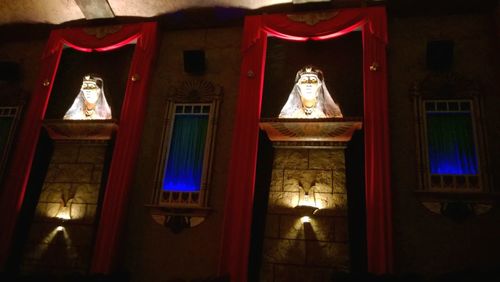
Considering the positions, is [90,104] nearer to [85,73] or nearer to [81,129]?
[81,129]

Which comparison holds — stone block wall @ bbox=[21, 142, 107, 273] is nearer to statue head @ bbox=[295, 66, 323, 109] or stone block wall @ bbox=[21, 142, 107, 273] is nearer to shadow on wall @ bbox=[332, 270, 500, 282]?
statue head @ bbox=[295, 66, 323, 109]

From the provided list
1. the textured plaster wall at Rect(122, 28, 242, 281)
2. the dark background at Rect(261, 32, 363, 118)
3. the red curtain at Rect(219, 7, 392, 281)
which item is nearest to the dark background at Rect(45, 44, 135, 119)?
the textured plaster wall at Rect(122, 28, 242, 281)

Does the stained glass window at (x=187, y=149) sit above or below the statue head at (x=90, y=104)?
below

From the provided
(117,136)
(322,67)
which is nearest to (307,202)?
(322,67)

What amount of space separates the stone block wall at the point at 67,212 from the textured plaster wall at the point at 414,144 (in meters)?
5.11

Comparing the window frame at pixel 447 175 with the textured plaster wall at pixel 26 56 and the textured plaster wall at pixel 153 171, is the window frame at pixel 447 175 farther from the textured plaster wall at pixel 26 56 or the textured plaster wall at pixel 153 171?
the textured plaster wall at pixel 26 56

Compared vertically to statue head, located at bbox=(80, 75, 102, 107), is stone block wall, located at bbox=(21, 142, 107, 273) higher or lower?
lower

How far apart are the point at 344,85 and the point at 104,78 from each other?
193 inches

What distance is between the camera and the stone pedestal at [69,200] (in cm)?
639

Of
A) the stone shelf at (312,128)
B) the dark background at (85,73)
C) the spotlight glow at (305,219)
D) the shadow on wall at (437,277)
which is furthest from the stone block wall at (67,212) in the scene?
the shadow on wall at (437,277)

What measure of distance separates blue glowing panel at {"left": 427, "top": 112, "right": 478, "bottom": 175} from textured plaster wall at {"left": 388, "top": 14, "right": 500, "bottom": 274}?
26 cm

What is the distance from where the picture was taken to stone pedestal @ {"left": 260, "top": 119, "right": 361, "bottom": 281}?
18.5 ft

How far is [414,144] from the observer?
5941 millimetres

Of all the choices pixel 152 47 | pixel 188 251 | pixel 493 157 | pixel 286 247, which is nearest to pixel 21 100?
pixel 152 47
